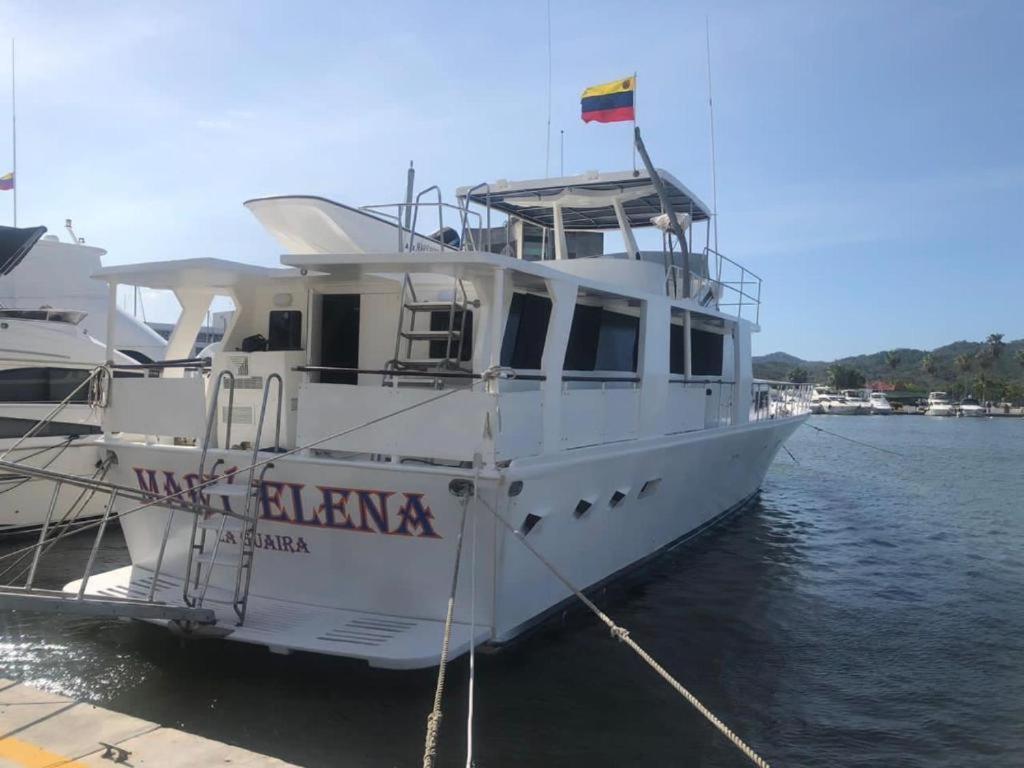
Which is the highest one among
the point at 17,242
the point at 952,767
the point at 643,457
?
the point at 17,242

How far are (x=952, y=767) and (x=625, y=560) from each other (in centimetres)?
→ 376

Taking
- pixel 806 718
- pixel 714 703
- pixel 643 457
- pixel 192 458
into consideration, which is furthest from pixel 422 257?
pixel 806 718

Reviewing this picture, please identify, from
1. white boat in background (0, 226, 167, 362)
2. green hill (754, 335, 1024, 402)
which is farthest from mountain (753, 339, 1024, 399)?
white boat in background (0, 226, 167, 362)

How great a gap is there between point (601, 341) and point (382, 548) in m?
3.68

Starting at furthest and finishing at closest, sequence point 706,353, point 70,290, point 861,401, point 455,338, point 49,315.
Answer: point 861,401 → point 70,290 → point 49,315 → point 706,353 → point 455,338

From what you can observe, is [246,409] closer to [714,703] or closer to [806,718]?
[714,703]

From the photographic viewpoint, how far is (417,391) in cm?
577

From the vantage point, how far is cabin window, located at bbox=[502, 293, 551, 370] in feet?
24.1

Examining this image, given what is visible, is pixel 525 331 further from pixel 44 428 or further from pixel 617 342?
pixel 44 428

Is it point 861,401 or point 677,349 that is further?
point 861,401

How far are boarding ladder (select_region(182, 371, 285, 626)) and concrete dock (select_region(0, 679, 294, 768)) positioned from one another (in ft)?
4.89

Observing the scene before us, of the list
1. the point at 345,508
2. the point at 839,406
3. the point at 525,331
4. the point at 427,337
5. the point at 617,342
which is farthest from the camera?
the point at 839,406

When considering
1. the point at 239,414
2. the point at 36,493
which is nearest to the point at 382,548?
the point at 239,414

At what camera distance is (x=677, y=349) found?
1021 cm
